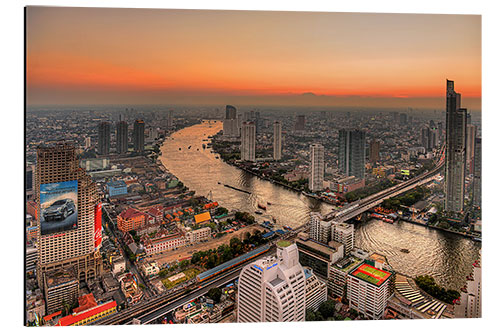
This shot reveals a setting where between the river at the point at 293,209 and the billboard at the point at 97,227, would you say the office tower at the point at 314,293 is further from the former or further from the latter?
the billboard at the point at 97,227

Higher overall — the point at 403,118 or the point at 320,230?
the point at 403,118

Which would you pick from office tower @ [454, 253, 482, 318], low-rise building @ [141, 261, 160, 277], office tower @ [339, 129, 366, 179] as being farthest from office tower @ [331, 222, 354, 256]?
office tower @ [339, 129, 366, 179]

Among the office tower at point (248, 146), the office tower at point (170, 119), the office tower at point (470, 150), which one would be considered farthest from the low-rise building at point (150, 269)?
the office tower at point (248, 146)

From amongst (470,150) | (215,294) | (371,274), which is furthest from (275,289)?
(470,150)

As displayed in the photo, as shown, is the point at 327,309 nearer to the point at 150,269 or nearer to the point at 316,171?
the point at 150,269

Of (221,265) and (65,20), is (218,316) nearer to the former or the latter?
(221,265)

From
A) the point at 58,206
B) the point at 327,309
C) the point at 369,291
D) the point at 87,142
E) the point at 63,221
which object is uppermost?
the point at 87,142
